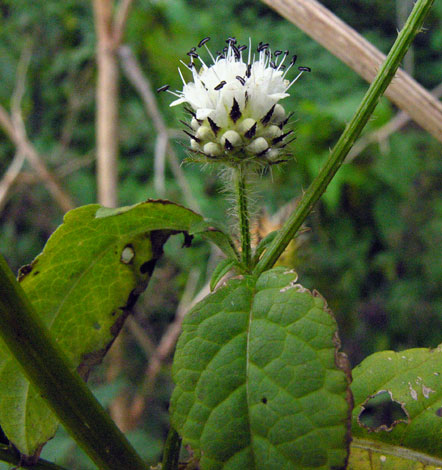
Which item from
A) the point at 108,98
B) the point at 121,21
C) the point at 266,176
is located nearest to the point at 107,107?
the point at 108,98

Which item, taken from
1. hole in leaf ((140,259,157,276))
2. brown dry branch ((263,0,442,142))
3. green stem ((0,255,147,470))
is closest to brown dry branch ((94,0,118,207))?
brown dry branch ((263,0,442,142))

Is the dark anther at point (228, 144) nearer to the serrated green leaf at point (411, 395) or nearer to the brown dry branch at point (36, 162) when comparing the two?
the serrated green leaf at point (411, 395)

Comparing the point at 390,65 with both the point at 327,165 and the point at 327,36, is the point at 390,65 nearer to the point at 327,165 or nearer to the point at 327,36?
the point at 327,165

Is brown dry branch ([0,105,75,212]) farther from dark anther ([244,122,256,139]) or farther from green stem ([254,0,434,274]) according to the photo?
green stem ([254,0,434,274])

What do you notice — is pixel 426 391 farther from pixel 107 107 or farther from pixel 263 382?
pixel 107 107

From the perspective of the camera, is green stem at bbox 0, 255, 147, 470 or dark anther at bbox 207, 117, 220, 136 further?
dark anther at bbox 207, 117, 220, 136

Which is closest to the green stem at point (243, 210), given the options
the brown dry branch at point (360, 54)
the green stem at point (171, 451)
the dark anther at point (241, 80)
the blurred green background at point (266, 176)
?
the dark anther at point (241, 80)

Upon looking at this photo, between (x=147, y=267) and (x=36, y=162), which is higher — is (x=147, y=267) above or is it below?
above
